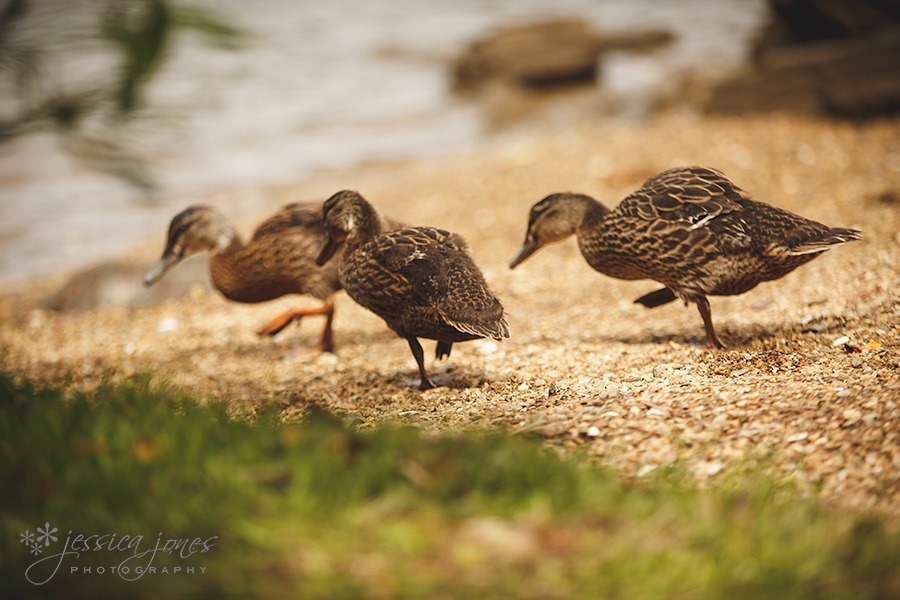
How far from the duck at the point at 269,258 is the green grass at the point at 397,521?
125 inches

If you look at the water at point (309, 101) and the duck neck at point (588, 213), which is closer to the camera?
the duck neck at point (588, 213)

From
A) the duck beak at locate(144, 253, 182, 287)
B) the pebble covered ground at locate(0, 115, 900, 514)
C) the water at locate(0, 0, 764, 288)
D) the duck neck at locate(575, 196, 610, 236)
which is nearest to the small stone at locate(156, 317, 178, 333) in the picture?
the pebble covered ground at locate(0, 115, 900, 514)

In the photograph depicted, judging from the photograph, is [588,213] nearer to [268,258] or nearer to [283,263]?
[283,263]

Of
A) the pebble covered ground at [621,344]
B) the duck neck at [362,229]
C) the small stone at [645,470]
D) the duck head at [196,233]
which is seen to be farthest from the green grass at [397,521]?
the duck head at [196,233]

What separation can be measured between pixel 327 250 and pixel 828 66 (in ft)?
26.7

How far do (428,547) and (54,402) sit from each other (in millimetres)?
1837

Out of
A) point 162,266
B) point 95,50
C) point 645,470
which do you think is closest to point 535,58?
point 162,266

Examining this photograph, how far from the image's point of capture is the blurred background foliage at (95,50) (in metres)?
1.92

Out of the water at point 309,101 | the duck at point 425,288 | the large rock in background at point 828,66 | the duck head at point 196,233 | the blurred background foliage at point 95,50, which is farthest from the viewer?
the water at point 309,101

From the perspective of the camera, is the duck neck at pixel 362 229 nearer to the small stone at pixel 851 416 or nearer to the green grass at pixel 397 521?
the green grass at pixel 397 521

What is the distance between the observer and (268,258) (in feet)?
20.7

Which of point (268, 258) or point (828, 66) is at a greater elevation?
point (828, 66)

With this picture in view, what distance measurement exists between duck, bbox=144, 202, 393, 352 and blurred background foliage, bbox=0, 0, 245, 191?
3.67 m

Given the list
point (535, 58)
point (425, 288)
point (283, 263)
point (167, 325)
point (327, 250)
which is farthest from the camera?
point (535, 58)
